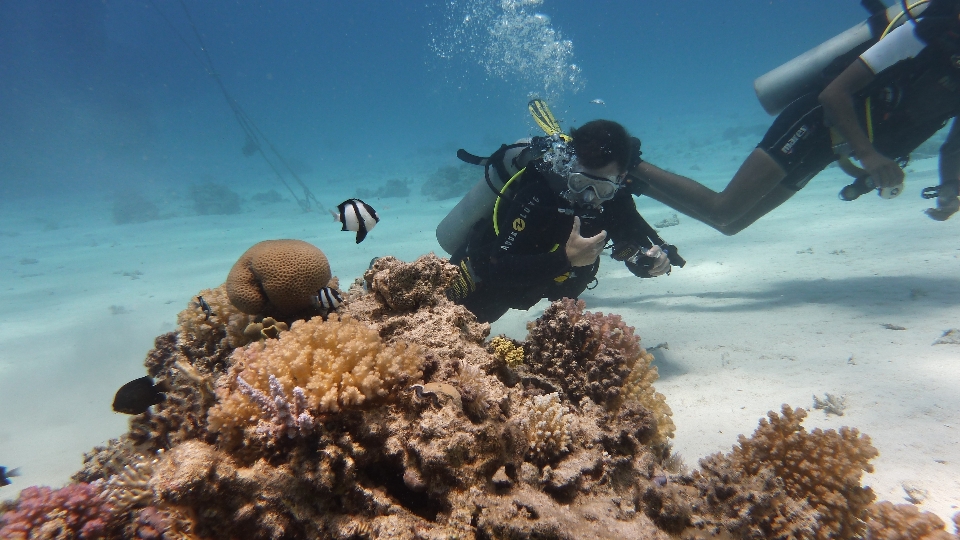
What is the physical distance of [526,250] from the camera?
465 centimetres

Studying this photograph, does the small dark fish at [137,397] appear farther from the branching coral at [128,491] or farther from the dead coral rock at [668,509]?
the dead coral rock at [668,509]

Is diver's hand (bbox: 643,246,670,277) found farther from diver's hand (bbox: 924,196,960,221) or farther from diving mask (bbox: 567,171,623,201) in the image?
diver's hand (bbox: 924,196,960,221)

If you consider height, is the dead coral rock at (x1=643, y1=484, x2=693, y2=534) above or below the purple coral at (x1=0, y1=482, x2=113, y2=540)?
below

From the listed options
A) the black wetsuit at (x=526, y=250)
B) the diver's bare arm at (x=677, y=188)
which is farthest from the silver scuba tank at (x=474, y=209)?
the diver's bare arm at (x=677, y=188)

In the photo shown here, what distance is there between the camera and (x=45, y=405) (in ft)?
22.1

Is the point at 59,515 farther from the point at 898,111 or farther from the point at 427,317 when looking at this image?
the point at 898,111

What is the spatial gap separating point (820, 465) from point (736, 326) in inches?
152

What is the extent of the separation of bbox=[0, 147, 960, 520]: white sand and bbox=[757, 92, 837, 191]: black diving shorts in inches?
79.5

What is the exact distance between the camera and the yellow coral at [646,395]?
9.02 ft

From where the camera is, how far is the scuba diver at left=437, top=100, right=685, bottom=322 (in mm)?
4156

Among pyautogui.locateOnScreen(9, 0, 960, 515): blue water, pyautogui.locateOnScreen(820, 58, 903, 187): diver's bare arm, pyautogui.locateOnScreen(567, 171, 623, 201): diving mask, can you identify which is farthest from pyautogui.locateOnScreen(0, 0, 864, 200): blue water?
pyautogui.locateOnScreen(567, 171, 623, 201): diving mask

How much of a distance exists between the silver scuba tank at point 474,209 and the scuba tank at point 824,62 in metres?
4.68

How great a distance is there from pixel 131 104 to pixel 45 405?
74988mm

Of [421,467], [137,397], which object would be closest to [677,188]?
[421,467]
